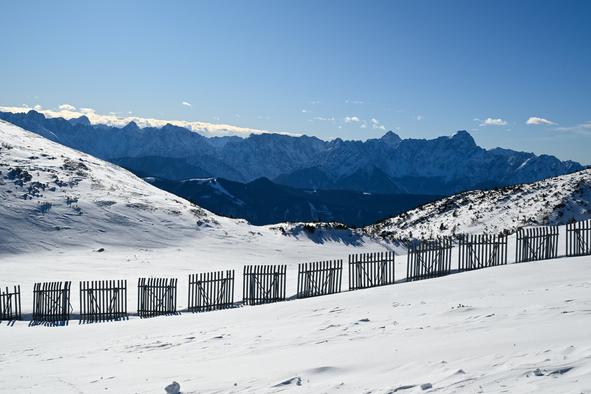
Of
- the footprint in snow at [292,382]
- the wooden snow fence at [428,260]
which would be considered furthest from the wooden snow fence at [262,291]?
the footprint in snow at [292,382]

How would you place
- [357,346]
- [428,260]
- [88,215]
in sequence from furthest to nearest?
[88,215] < [428,260] < [357,346]

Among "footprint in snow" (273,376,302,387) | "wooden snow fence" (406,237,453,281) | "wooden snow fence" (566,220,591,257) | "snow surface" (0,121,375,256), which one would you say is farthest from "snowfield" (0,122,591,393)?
"snow surface" (0,121,375,256)

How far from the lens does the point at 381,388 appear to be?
7051 millimetres

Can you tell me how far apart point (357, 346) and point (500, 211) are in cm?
5875

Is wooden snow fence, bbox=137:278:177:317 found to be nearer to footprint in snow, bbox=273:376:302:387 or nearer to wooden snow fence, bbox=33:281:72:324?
wooden snow fence, bbox=33:281:72:324

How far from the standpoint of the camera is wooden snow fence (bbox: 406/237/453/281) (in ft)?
76.6

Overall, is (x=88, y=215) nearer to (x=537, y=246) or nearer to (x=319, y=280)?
(x=319, y=280)

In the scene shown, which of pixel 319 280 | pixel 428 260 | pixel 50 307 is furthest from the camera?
pixel 428 260

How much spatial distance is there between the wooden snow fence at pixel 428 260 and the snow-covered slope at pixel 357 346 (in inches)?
210

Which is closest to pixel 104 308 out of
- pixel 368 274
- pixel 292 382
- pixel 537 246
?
pixel 368 274

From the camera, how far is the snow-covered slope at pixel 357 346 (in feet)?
23.5

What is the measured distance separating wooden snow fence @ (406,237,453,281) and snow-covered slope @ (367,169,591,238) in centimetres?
3126

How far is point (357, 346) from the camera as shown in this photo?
A: 10.1m

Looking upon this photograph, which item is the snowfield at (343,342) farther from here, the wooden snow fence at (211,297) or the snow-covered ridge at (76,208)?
the snow-covered ridge at (76,208)
